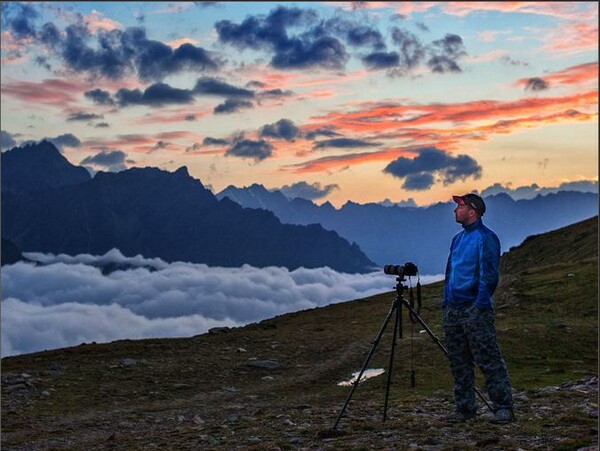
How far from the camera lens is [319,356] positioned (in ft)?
101

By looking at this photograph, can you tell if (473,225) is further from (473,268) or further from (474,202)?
(473,268)

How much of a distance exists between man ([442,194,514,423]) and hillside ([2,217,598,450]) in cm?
62

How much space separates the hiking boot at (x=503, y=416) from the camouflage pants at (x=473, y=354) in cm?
9

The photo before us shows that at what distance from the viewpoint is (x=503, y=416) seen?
13336 mm

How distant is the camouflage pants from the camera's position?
13172 millimetres

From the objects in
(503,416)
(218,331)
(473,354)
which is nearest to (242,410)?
(473,354)

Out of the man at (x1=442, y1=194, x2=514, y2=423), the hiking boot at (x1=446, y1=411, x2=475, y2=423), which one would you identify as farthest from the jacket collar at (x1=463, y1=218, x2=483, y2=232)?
the hiking boot at (x1=446, y1=411, x2=475, y2=423)

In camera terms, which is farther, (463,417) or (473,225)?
(463,417)

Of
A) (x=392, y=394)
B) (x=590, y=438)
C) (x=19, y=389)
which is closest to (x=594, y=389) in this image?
(x=392, y=394)

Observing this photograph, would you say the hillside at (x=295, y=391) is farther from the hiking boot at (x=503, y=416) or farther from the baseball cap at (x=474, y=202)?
the baseball cap at (x=474, y=202)

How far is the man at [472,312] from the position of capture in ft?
43.0

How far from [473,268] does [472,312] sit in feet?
2.82

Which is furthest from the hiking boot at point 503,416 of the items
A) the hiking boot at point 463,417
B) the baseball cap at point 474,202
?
the baseball cap at point 474,202

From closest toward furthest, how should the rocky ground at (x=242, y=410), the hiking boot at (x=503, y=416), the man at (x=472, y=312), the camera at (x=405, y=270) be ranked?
the rocky ground at (x=242, y=410)
the man at (x=472, y=312)
the hiking boot at (x=503, y=416)
the camera at (x=405, y=270)
